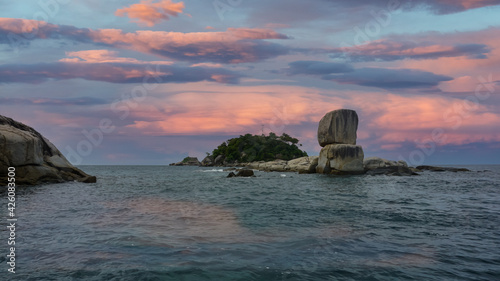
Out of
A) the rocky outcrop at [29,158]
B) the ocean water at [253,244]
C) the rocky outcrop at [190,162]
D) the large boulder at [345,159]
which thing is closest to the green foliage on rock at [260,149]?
the rocky outcrop at [190,162]

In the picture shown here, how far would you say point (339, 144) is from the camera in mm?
53156

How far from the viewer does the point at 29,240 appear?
10641 mm

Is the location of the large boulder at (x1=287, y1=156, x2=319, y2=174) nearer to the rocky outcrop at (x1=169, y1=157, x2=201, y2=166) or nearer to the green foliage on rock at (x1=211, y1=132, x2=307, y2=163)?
the green foliage on rock at (x1=211, y1=132, x2=307, y2=163)

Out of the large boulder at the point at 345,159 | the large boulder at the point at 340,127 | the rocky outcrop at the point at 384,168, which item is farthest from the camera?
the rocky outcrop at the point at 384,168

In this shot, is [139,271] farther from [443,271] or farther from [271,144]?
[271,144]

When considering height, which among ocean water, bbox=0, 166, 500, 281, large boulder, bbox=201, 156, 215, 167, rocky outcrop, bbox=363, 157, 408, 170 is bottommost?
ocean water, bbox=0, 166, 500, 281

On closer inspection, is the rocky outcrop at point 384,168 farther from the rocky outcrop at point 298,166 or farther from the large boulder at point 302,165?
the large boulder at point 302,165

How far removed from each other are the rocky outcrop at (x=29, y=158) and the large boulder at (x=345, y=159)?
3373cm

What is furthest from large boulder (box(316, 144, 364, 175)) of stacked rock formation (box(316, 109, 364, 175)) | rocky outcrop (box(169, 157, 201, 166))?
rocky outcrop (box(169, 157, 201, 166))

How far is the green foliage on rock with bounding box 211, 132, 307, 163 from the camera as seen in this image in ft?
408

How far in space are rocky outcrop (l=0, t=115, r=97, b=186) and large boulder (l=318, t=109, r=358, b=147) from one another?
3466 cm

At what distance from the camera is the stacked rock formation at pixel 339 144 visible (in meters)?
52.0

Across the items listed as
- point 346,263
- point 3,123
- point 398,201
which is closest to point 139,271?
point 346,263

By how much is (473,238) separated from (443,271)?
4.49m
